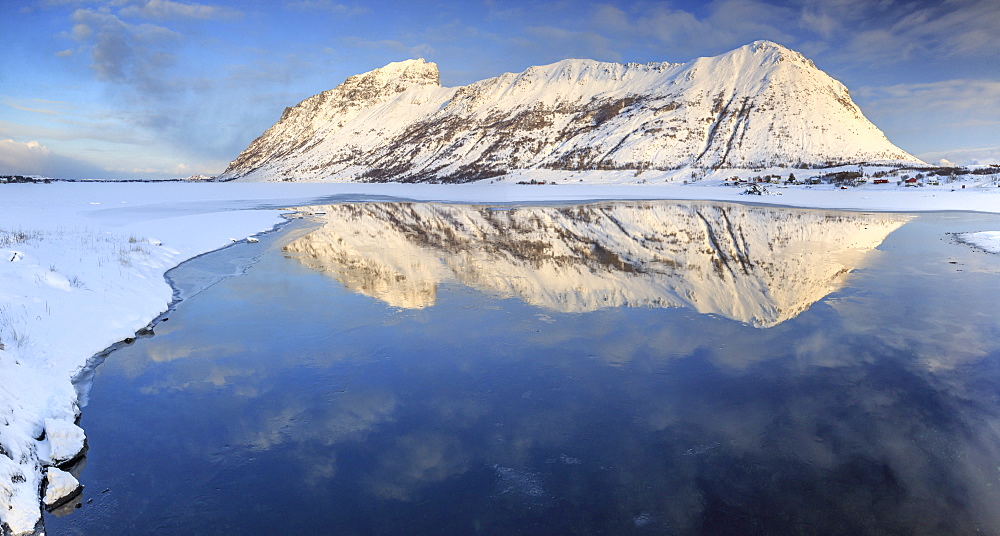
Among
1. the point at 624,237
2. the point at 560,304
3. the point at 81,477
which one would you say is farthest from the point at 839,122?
the point at 81,477

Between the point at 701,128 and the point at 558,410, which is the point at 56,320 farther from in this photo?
the point at 701,128

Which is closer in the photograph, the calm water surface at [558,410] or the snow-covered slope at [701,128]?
the calm water surface at [558,410]

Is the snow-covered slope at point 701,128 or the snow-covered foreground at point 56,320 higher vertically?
the snow-covered slope at point 701,128

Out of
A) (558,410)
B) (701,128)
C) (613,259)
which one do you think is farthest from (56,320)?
(701,128)

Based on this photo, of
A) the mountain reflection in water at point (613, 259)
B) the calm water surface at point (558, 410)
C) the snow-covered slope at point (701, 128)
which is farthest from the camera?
the snow-covered slope at point (701, 128)

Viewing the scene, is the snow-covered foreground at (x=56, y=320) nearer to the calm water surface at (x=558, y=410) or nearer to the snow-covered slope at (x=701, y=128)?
the calm water surface at (x=558, y=410)

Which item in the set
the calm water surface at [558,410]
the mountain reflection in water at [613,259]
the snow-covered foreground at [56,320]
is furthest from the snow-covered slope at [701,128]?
the calm water surface at [558,410]

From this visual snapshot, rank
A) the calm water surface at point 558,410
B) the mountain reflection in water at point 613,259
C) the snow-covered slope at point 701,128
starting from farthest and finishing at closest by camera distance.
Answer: the snow-covered slope at point 701,128
the mountain reflection in water at point 613,259
the calm water surface at point 558,410

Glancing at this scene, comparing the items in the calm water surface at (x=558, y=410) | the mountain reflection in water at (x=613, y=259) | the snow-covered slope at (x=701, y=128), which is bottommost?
the calm water surface at (x=558, y=410)
